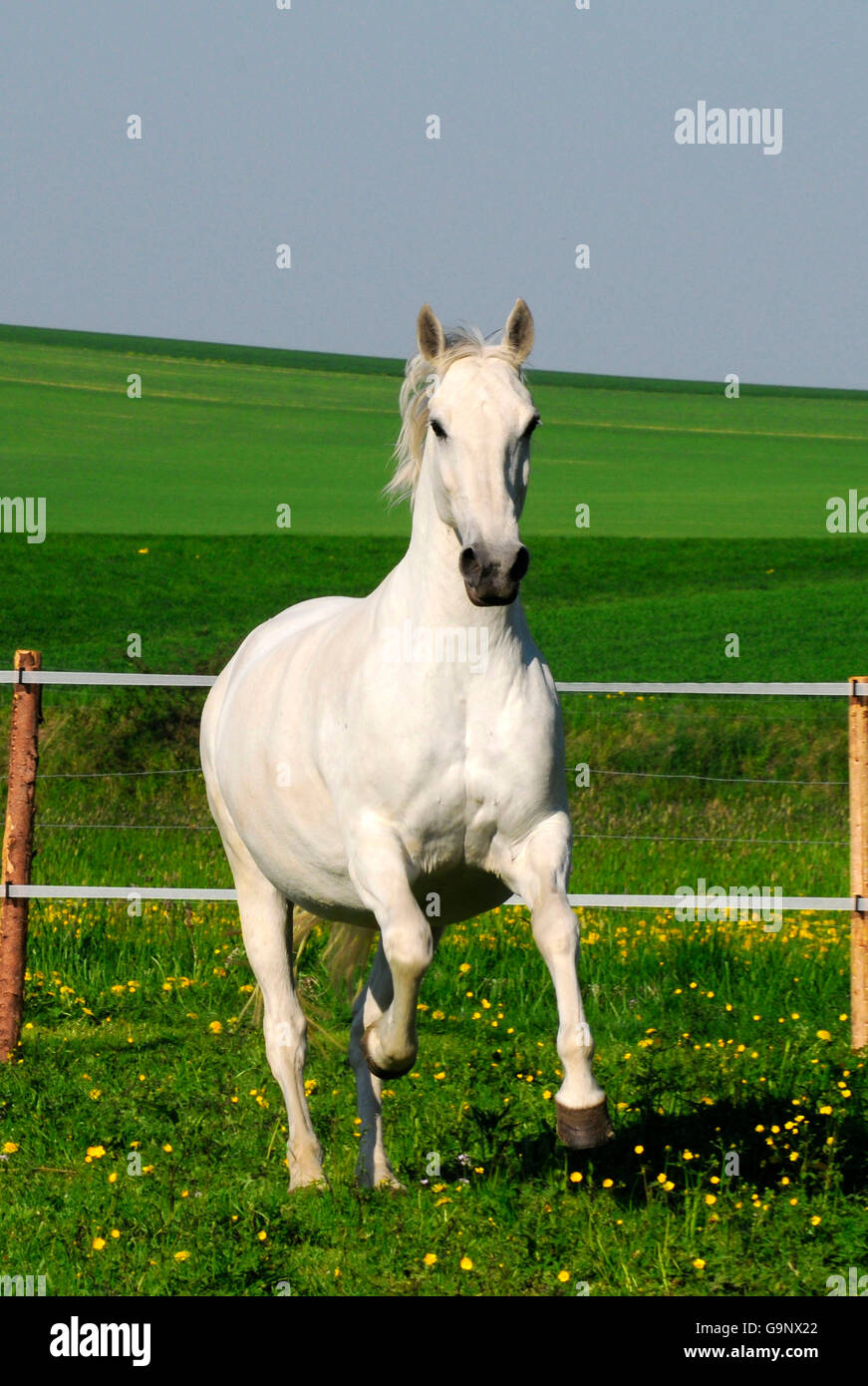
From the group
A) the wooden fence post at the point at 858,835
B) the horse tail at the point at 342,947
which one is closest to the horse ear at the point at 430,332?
the horse tail at the point at 342,947

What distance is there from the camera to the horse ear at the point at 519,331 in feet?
15.7

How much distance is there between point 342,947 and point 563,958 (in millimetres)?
2110

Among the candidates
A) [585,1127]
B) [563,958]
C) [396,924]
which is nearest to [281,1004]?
[396,924]

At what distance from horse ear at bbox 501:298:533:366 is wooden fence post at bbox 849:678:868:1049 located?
11.9 ft

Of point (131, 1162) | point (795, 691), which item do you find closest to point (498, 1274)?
point (131, 1162)

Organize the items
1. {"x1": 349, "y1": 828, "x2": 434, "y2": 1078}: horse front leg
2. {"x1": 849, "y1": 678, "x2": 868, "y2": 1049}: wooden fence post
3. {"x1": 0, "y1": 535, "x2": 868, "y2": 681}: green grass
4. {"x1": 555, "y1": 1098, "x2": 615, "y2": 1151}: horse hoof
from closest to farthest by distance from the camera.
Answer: {"x1": 555, "y1": 1098, "x2": 615, "y2": 1151}: horse hoof, {"x1": 349, "y1": 828, "x2": 434, "y2": 1078}: horse front leg, {"x1": 849, "y1": 678, "x2": 868, "y2": 1049}: wooden fence post, {"x1": 0, "y1": 535, "x2": 868, "y2": 681}: green grass

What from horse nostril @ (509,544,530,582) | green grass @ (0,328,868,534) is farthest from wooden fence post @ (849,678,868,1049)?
green grass @ (0,328,868,534)

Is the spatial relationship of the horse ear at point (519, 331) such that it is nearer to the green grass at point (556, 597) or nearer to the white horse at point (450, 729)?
the white horse at point (450, 729)

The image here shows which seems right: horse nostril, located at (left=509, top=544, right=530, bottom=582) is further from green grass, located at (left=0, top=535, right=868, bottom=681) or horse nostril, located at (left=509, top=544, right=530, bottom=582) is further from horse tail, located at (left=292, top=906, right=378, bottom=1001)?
green grass, located at (left=0, top=535, right=868, bottom=681)

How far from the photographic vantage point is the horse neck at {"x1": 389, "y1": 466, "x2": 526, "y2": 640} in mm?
4699

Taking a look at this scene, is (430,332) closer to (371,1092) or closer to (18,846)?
(371,1092)

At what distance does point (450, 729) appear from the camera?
15.2ft

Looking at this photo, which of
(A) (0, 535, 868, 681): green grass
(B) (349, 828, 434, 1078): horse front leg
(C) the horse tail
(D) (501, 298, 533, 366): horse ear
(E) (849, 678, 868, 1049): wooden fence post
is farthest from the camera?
(A) (0, 535, 868, 681): green grass

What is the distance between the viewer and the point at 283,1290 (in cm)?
482
